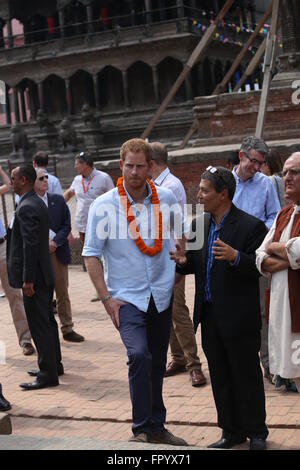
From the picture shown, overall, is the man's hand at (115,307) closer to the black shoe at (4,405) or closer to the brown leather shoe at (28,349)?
the black shoe at (4,405)

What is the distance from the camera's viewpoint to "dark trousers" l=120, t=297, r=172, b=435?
5.67 m

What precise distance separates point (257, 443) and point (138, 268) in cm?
136

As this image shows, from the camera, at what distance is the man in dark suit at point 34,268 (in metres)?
7.99

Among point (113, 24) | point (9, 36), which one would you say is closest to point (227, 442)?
point (113, 24)

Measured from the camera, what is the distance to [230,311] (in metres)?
5.68

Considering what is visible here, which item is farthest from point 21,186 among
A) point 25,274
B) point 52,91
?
point 52,91

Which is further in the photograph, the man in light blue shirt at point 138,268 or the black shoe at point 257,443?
the man in light blue shirt at point 138,268

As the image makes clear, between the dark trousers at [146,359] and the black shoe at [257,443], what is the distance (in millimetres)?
621

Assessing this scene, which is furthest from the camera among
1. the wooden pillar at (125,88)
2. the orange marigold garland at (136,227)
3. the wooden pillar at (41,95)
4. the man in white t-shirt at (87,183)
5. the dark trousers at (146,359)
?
the wooden pillar at (41,95)

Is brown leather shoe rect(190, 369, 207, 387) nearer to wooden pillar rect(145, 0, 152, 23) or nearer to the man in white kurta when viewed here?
the man in white kurta

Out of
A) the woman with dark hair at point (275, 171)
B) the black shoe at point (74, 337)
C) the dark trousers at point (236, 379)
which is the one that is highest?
the woman with dark hair at point (275, 171)

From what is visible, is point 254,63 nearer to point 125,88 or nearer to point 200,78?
point 200,78

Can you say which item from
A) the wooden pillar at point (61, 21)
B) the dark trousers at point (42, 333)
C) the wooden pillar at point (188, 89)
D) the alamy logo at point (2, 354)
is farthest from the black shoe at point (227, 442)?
the wooden pillar at point (61, 21)

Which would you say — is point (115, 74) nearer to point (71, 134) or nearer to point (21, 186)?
point (71, 134)
